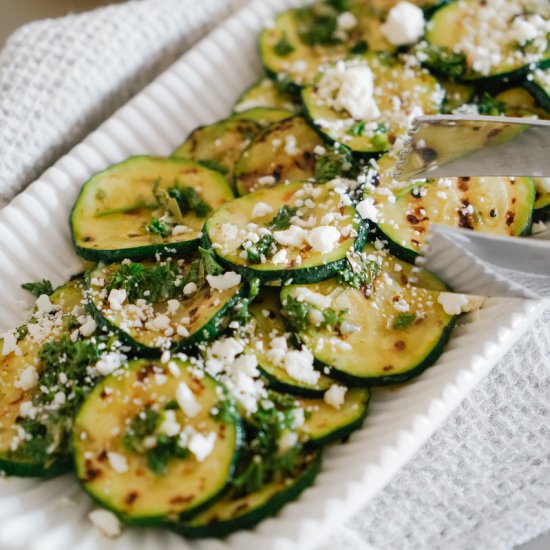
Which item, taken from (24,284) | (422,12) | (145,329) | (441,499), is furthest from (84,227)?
(422,12)

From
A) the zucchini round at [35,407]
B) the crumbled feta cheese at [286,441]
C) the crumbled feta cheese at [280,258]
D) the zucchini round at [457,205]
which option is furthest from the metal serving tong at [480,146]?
the zucchini round at [35,407]

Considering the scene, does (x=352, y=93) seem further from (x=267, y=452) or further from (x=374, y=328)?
(x=267, y=452)

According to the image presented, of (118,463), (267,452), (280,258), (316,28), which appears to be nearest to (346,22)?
(316,28)

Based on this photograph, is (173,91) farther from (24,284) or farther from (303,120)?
(24,284)

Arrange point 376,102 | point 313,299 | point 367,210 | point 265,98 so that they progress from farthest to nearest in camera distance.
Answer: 1. point 265,98
2. point 376,102
3. point 367,210
4. point 313,299

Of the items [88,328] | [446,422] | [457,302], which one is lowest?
[446,422]

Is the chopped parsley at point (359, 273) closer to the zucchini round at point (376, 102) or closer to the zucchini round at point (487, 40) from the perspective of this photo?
the zucchini round at point (376, 102)

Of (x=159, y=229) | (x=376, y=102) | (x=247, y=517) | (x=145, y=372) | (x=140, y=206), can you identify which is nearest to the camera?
(x=247, y=517)

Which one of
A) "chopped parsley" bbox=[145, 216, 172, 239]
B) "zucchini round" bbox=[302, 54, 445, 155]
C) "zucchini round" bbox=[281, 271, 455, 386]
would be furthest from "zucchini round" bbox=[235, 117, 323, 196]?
"zucchini round" bbox=[281, 271, 455, 386]
